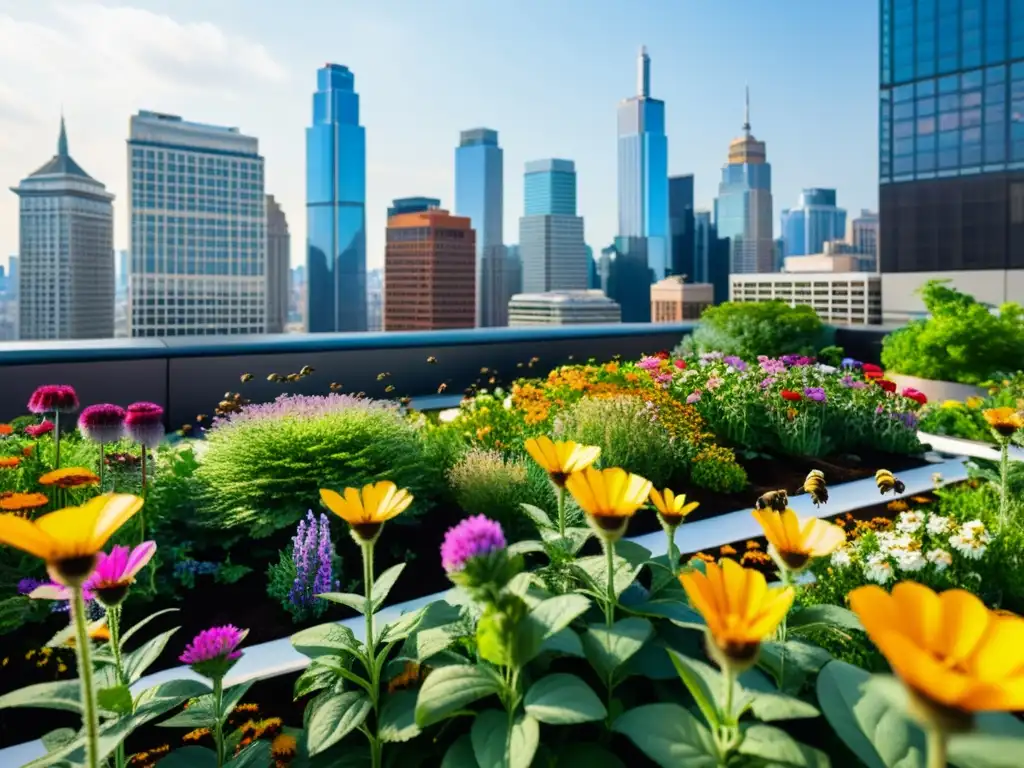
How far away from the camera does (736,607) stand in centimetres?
96

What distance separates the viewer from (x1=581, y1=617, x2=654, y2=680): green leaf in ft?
4.20

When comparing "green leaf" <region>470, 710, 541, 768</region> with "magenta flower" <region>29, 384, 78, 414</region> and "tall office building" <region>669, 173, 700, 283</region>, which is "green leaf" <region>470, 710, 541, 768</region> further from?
"tall office building" <region>669, 173, 700, 283</region>

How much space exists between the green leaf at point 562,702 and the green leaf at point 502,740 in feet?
0.07

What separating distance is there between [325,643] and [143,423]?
4.28 feet

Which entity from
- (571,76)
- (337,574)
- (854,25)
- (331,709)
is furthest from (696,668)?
(854,25)

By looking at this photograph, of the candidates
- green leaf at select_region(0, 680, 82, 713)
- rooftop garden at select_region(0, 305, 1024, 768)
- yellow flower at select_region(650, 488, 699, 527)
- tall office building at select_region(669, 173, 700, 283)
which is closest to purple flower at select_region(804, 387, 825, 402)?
rooftop garden at select_region(0, 305, 1024, 768)

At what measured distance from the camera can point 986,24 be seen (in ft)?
88.9

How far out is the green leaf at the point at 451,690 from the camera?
114 cm

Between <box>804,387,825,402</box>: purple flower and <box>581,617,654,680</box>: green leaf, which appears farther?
<box>804,387,825,402</box>: purple flower

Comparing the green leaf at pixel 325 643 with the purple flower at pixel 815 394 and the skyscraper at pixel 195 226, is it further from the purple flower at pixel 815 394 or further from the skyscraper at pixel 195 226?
the skyscraper at pixel 195 226

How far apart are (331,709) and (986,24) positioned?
32491mm

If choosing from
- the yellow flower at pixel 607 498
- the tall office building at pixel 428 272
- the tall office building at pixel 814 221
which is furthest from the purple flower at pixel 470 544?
the tall office building at pixel 814 221

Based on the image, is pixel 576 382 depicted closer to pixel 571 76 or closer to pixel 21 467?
pixel 21 467

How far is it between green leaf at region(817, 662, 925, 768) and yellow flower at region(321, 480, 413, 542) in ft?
2.17
